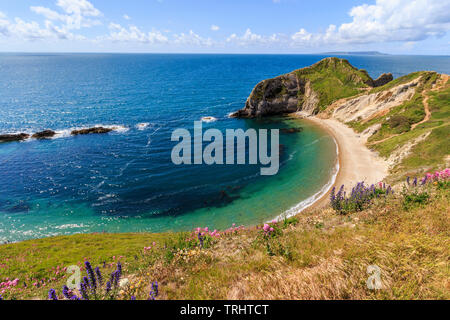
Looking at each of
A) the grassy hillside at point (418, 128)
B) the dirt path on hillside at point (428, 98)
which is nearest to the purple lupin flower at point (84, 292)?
the grassy hillside at point (418, 128)

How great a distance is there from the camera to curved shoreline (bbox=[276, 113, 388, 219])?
2872 centimetres

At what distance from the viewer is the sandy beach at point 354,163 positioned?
32.1m

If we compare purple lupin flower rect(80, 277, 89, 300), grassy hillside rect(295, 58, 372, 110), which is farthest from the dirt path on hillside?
purple lupin flower rect(80, 277, 89, 300)

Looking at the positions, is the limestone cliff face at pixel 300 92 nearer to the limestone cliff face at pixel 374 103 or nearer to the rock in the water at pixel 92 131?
the limestone cliff face at pixel 374 103

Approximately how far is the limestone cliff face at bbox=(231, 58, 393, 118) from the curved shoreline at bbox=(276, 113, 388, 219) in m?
22.4

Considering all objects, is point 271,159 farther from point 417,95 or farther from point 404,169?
point 417,95

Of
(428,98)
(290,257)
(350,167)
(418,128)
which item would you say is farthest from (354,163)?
(290,257)

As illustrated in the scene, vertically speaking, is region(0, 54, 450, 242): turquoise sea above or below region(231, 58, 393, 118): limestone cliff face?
below

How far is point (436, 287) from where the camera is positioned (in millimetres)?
4984

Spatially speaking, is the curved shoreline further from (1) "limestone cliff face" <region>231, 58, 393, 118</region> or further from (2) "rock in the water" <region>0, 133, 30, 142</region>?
(2) "rock in the water" <region>0, 133, 30, 142</region>

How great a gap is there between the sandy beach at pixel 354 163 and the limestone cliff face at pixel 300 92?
20599 millimetres

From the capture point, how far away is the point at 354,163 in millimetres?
37844

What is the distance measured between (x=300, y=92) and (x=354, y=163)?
45.0 m

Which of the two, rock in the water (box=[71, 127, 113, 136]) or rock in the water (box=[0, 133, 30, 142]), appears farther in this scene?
rock in the water (box=[71, 127, 113, 136])
